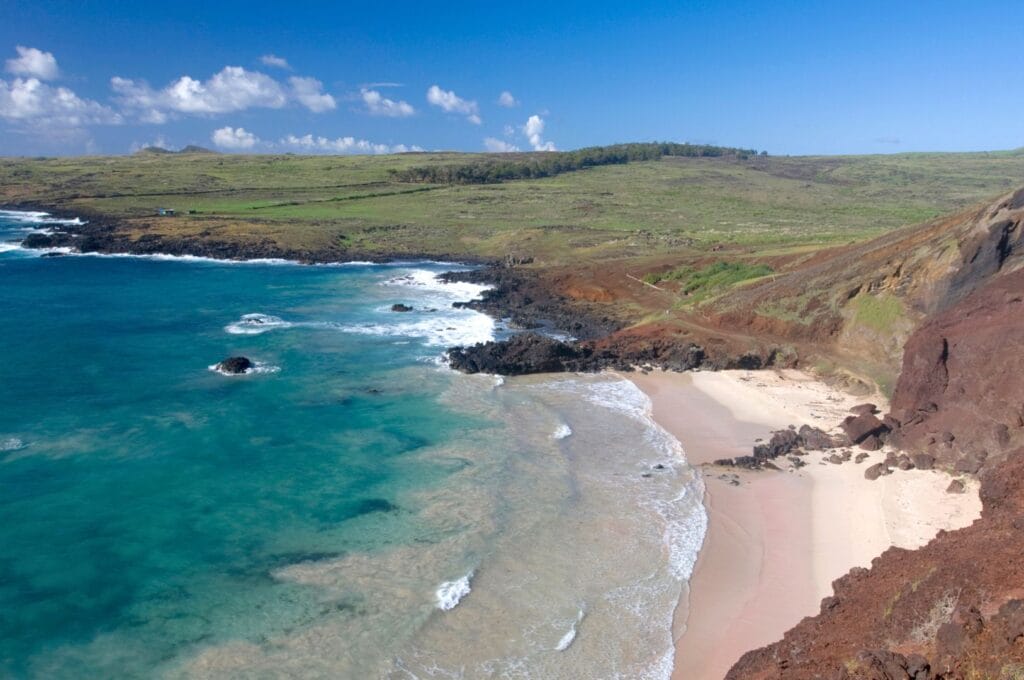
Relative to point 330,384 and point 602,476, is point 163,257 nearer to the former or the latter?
point 330,384

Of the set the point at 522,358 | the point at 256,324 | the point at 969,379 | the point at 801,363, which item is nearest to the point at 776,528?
the point at 969,379

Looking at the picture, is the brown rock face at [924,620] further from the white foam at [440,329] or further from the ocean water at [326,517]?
the white foam at [440,329]

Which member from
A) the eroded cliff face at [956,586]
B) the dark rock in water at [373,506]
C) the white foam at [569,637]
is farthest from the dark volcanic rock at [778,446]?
the dark rock in water at [373,506]

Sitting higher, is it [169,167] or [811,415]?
[169,167]

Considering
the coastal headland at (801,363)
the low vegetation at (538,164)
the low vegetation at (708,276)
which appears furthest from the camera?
the low vegetation at (538,164)

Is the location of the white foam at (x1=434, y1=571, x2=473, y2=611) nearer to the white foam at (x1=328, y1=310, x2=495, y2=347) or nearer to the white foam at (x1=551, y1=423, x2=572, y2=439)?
the white foam at (x1=551, y1=423, x2=572, y2=439)

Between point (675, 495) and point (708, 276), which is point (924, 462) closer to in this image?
point (675, 495)

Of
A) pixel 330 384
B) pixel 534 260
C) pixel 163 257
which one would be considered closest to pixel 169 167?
pixel 163 257
